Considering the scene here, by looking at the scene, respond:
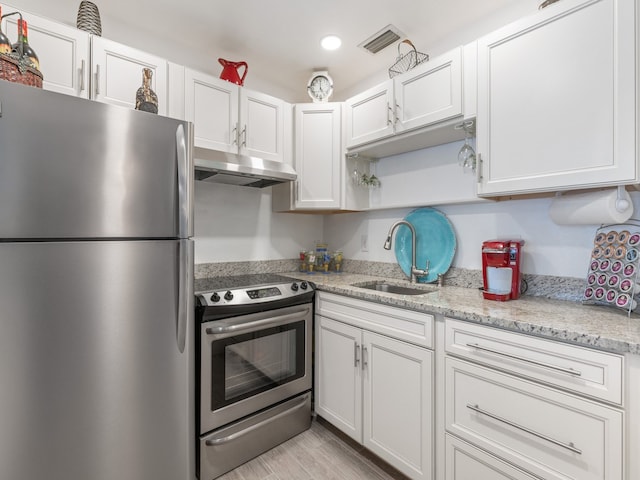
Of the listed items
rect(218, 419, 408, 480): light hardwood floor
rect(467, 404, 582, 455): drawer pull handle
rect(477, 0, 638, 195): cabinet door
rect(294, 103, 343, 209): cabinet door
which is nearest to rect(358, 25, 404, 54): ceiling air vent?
rect(294, 103, 343, 209): cabinet door

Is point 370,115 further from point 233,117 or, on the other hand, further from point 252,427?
point 252,427

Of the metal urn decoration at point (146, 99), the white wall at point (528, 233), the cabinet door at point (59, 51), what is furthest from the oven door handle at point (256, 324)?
the cabinet door at point (59, 51)

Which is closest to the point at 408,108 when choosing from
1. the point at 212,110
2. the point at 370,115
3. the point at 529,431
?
the point at 370,115

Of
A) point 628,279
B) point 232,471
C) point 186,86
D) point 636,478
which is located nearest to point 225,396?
point 232,471

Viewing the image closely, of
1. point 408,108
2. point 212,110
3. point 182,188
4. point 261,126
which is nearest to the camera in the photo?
point 182,188

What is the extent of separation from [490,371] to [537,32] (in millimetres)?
1472

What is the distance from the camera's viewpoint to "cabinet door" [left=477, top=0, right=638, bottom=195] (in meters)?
1.15

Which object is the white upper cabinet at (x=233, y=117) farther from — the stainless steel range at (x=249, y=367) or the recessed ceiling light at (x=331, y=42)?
the stainless steel range at (x=249, y=367)

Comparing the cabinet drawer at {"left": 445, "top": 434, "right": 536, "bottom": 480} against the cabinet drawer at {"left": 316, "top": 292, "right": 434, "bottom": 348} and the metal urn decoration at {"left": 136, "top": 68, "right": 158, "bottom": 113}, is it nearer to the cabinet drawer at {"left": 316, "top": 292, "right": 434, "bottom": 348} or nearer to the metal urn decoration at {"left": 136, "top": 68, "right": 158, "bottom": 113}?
the cabinet drawer at {"left": 316, "top": 292, "right": 434, "bottom": 348}

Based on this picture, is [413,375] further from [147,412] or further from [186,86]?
[186,86]

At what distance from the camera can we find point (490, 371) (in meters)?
1.22

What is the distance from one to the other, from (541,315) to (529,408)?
1.14ft

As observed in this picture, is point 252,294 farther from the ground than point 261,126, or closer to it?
closer to it

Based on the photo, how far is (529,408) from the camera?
1108 millimetres
